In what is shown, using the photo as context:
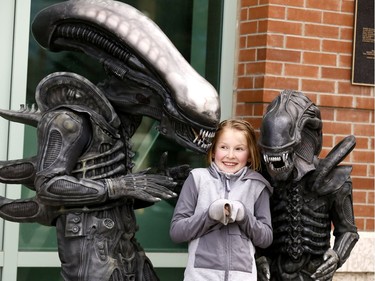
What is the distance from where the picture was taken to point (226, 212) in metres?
5.32

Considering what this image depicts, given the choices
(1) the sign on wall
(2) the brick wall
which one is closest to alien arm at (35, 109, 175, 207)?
(2) the brick wall

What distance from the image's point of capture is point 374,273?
8398 millimetres

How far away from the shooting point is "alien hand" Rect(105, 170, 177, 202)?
5.54 m

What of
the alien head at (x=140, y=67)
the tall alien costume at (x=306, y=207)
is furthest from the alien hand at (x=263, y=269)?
the alien head at (x=140, y=67)

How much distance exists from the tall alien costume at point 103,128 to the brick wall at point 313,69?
8.04 ft

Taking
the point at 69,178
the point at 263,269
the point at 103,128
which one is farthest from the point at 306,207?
the point at 69,178

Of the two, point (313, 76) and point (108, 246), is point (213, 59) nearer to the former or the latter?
point (313, 76)

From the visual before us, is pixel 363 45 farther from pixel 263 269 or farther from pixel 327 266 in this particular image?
pixel 263 269

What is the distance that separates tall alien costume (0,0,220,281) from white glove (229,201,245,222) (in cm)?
40

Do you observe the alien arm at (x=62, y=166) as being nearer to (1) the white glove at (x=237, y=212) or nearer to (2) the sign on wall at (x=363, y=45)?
(1) the white glove at (x=237, y=212)

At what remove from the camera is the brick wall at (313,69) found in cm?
809

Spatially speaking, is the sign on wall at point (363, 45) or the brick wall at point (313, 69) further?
the sign on wall at point (363, 45)

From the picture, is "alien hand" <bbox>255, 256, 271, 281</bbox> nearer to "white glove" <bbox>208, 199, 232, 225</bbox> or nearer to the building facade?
"white glove" <bbox>208, 199, 232, 225</bbox>

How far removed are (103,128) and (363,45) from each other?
3.34 metres
